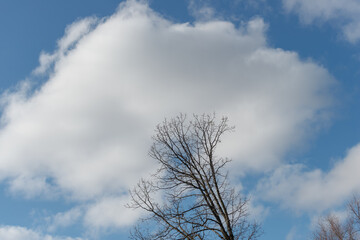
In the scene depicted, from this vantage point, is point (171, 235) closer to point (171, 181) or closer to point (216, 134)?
point (171, 181)

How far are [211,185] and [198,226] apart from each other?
1552 millimetres

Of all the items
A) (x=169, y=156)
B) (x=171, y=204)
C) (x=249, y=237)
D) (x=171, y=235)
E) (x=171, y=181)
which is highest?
(x=169, y=156)

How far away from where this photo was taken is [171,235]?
11.8m

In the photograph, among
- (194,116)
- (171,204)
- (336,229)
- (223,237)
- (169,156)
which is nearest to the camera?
(223,237)

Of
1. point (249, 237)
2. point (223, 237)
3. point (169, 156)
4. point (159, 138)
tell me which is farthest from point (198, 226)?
point (159, 138)

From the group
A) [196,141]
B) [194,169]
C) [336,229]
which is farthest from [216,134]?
[336,229]

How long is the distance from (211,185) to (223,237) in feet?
6.30

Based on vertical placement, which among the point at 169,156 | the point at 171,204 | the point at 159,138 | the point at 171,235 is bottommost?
the point at 171,235

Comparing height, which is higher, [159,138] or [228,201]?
[159,138]

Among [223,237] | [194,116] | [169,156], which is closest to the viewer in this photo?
[223,237]

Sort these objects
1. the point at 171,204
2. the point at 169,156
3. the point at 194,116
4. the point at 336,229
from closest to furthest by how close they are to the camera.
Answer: the point at 171,204 → the point at 169,156 → the point at 194,116 → the point at 336,229

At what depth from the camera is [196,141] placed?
1358 cm

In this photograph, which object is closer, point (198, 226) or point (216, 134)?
point (198, 226)

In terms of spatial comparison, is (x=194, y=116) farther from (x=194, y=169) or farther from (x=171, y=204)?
(x=171, y=204)
